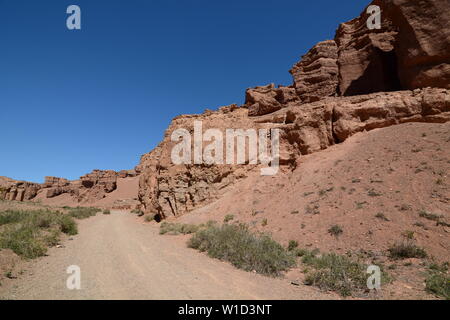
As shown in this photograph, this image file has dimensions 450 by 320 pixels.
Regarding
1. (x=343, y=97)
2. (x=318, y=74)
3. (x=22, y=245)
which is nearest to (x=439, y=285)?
(x=22, y=245)

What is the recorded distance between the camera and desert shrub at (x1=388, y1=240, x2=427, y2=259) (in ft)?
23.8

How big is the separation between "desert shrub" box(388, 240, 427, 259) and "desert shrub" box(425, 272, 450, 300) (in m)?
1.19

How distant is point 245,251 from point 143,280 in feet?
11.9

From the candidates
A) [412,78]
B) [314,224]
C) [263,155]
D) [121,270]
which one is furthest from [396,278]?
[412,78]

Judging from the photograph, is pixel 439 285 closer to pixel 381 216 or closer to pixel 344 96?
pixel 381 216

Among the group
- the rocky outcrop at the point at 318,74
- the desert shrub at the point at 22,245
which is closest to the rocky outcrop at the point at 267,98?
the rocky outcrop at the point at 318,74

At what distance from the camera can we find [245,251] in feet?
27.1

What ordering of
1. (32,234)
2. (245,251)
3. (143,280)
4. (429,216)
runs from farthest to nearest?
(32,234)
(429,216)
(245,251)
(143,280)

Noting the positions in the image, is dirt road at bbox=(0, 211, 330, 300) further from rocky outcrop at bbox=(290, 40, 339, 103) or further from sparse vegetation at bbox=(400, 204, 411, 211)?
rocky outcrop at bbox=(290, 40, 339, 103)

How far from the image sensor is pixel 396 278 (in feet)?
20.7

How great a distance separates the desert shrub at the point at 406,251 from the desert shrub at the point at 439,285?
3.92 ft

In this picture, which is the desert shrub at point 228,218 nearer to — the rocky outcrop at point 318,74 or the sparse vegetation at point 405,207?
the sparse vegetation at point 405,207

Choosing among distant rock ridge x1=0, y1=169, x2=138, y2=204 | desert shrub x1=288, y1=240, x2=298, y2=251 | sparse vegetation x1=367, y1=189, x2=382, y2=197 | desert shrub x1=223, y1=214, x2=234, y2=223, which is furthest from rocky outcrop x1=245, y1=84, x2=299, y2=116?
distant rock ridge x1=0, y1=169, x2=138, y2=204
